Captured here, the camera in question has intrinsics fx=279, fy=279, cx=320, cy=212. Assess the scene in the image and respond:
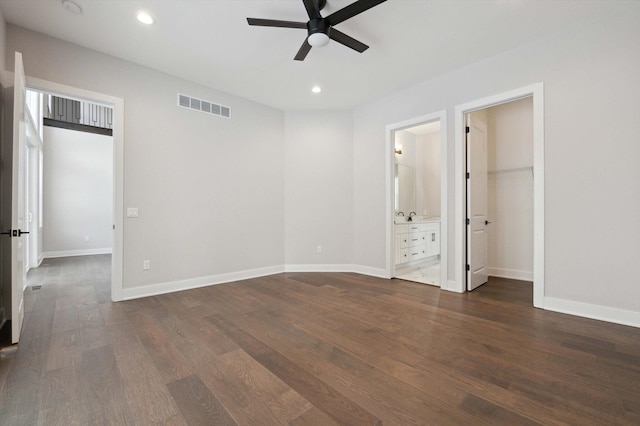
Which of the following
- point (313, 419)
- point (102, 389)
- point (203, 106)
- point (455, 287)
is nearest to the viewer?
point (313, 419)

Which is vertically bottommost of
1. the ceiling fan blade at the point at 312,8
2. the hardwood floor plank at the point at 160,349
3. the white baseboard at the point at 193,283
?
the hardwood floor plank at the point at 160,349

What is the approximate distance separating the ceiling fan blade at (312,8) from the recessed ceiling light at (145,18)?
1.60 metres

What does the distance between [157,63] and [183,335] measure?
3315mm

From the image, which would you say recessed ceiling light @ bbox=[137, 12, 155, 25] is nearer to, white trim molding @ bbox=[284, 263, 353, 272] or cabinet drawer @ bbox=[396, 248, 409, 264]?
white trim molding @ bbox=[284, 263, 353, 272]

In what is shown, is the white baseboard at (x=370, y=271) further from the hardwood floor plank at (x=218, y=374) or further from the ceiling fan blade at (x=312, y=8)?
the ceiling fan blade at (x=312, y=8)

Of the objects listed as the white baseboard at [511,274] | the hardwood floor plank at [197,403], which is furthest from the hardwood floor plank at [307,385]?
the white baseboard at [511,274]

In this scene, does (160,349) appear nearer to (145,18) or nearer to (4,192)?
(4,192)

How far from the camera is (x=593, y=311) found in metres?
2.80

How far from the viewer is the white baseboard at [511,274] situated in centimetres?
445

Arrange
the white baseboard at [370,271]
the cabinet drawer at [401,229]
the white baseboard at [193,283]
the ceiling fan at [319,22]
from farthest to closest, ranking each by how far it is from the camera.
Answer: the cabinet drawer at [401,229] → the white baseboard at [370,271] → the white baseboard at [193,283] → the ceiling fan at [319,22]

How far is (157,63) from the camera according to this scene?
3570mm

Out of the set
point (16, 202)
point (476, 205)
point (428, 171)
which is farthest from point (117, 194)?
point (428, 171)

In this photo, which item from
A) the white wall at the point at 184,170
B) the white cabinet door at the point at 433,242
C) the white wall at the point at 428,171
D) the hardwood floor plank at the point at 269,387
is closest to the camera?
the hardwood floor plank at the point at 269,387

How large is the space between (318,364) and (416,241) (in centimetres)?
418
